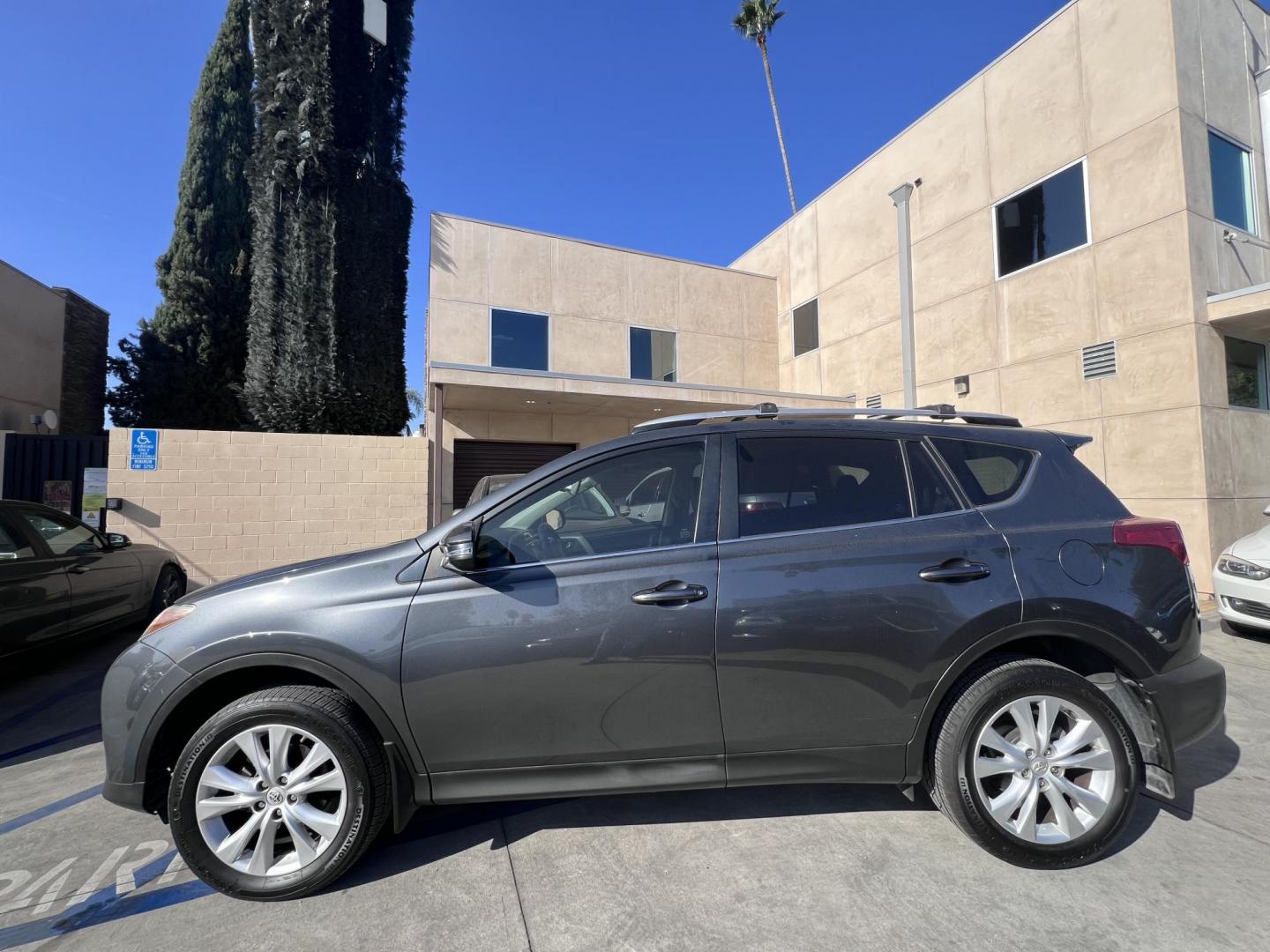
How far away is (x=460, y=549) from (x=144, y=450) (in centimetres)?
849

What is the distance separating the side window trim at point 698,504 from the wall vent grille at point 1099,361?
26.9ft

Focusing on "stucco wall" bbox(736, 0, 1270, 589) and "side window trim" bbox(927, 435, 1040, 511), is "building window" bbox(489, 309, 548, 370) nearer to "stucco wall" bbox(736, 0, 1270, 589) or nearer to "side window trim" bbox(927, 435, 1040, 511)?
"stucco wall" bbox(736, 0, 1270, 589)

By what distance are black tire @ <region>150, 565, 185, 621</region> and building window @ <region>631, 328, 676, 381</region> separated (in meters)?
8.81

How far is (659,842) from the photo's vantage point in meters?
2.53

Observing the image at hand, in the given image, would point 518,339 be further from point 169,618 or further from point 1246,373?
point 1246,373

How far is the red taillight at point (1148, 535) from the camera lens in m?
2.49

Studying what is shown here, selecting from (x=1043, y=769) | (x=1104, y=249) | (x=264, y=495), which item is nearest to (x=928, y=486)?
(x=1043, y=769)

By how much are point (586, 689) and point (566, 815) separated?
96cm

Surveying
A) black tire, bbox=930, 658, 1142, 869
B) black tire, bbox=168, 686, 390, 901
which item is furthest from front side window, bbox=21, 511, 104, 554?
black tire, bbox=930, 658, 1142, 869

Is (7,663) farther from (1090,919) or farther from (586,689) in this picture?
(1090,919)

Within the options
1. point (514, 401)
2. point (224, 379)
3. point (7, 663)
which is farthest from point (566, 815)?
point (224, 379)

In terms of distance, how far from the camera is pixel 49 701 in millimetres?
4473

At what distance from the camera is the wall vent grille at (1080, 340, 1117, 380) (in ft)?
26.1

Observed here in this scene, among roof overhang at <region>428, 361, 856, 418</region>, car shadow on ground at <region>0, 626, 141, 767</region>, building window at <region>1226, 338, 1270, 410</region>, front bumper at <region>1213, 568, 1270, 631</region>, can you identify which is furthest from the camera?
roof overhang at <region>428, 361, 856, 418</region>
